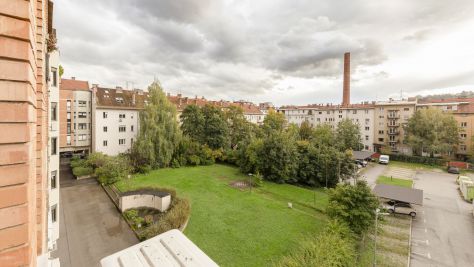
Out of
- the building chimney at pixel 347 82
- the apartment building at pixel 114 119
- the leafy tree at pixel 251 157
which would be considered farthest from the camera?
the building chimney at pixel 347 82

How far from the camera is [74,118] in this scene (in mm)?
34844

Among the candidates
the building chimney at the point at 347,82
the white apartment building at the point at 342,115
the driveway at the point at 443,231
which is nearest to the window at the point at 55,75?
the driveway at the point at 443,231

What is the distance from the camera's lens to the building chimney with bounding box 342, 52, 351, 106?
180 feet

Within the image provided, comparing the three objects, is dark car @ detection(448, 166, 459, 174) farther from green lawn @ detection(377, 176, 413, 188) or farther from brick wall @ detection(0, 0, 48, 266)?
brick wall @ detection(0, 0, 48, 266)

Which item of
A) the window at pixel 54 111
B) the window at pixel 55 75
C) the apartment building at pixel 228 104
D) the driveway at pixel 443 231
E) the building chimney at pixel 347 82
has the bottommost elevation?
the driveway at pixel 443 231

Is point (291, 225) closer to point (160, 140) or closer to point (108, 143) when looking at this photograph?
point (160, 140)

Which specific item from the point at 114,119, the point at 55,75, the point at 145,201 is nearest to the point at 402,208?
the point at 145,201

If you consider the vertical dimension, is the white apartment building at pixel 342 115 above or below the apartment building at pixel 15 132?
above

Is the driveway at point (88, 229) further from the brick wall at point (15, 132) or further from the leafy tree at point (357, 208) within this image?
the brick wall at point (15, 132)

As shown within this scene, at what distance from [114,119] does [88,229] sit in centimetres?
2307

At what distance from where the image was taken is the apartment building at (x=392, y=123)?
165ft

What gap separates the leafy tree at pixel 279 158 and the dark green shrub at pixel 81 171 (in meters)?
22.1

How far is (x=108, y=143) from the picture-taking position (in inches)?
1401

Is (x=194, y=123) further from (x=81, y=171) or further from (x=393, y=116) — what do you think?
(x=393, y=116)
